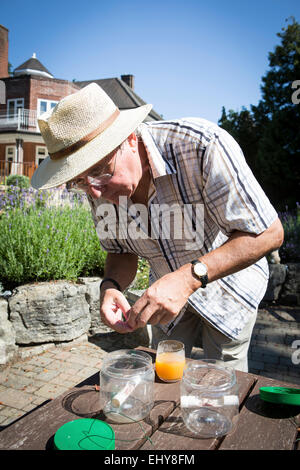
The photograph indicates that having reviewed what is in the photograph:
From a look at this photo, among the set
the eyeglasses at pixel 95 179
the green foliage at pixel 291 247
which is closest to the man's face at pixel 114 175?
the eyeglasses at pixel 95 179

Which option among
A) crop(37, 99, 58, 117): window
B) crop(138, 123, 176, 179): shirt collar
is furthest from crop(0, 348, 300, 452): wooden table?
crop(37, 99, 58, 117): window

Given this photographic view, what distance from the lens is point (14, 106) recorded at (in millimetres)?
28312

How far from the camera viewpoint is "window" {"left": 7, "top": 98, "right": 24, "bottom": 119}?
28.0 metres

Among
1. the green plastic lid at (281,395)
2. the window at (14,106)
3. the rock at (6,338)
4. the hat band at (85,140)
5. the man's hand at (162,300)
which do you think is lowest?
the rock at (6,338)

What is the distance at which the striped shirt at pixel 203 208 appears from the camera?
1.53 metres

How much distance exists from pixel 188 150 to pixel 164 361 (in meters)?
0.96

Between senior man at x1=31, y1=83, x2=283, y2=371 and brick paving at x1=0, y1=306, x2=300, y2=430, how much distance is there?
76.0 inches

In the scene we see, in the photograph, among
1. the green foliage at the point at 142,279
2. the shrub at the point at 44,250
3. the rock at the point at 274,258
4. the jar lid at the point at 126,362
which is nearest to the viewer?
the jar lid at the point at 126,362

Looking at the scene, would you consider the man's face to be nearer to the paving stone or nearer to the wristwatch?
the wristwatch

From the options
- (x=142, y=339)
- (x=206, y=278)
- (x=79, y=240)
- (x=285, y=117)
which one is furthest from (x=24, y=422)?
(x=285, y=117)

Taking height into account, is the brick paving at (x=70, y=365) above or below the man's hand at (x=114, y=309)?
below

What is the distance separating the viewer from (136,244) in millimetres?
2014

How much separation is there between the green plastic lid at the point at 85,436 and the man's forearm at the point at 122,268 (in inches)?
35.4

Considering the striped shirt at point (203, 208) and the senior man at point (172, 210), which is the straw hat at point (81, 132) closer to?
the senior man at point (172, 210)
